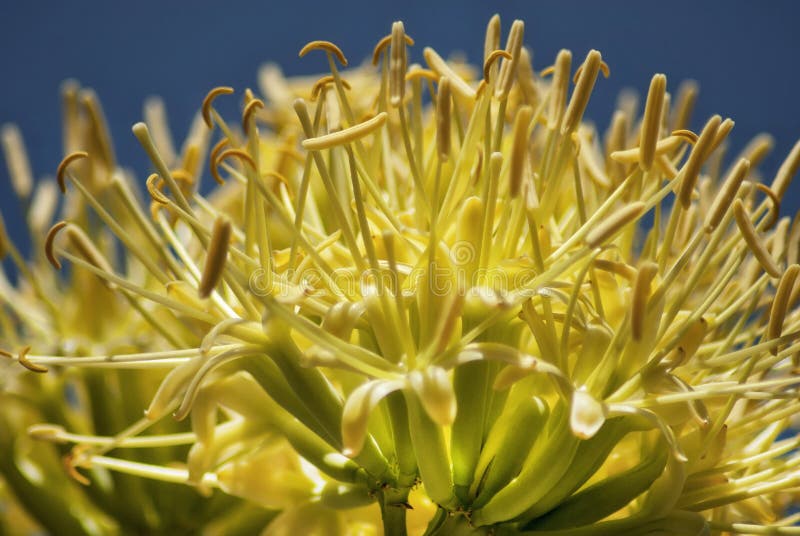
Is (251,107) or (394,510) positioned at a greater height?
(251,107)

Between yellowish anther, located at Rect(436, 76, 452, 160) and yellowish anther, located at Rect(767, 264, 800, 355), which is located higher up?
yellowish anther, located at Rect(436, 76, 452, 160)

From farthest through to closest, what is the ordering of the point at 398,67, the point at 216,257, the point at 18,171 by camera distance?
the point at 18,171, the point at 398,67, the point at 216,257

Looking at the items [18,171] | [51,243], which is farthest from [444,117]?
[18,171]

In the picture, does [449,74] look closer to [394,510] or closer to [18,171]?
[394,510]

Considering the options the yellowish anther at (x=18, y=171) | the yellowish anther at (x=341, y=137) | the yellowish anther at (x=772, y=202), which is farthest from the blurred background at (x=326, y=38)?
the yellowish anther at (x=341, y=137)

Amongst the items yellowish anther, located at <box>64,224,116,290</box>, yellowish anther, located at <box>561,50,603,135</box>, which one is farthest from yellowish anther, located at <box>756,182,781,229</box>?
yellowish anther, located at <box>64,224,116,290</box>

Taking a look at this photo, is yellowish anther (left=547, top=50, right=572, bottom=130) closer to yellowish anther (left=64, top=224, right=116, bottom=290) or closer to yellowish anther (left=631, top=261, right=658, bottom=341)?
yellowish anther (left=631, top=261, right=658, bottom=341)

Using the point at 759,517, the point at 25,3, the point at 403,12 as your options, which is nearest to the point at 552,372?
the point at 759,517
